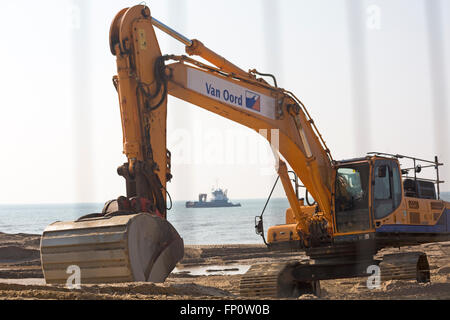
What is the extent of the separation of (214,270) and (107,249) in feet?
54.1

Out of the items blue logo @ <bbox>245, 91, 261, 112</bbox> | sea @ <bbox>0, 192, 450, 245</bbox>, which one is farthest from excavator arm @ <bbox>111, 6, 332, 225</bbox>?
sea @ <bbox>0, 192, 450, 245</bbox>

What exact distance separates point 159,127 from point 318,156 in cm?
390

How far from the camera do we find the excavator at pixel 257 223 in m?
11.0

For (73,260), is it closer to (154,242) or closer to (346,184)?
(154,242)

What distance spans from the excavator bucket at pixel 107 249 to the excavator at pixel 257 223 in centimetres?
2

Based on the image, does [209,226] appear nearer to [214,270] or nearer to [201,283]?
[214,270]

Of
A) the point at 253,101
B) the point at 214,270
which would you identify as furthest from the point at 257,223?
the point at 214,270

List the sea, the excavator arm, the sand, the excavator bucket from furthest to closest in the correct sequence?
the sea, the excavator arm, the excavator bucket, the sand

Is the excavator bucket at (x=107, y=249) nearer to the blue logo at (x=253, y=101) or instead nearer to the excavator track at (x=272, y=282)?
the excavator track at (x=272, y=282)

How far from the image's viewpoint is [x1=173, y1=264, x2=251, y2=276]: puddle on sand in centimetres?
2533

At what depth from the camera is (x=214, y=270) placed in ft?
88.2

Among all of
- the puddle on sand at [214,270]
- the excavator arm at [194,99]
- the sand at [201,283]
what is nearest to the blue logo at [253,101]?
the excavator arm at [194,99]

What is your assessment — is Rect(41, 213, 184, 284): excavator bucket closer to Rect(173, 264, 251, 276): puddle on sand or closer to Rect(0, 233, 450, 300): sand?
Rect(0, 233, 450, 300): sand
